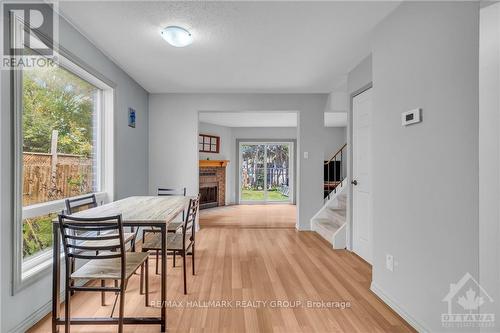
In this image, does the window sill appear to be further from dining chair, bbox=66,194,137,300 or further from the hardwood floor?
the hardwood floor

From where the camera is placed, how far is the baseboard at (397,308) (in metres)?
1.84

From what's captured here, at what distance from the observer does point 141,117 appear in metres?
4.39

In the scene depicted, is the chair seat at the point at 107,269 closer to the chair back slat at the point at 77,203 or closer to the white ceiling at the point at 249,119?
the chair back slat at the point at 77,203

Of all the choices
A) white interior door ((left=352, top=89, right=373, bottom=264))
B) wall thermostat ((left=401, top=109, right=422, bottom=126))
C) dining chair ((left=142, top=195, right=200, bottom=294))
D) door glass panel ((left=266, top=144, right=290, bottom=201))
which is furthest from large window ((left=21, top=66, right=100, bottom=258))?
door glass panel ((left=266, top=144, right=290, bottom=201))

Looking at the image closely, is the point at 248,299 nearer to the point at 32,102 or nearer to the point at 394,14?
the point at 32,102

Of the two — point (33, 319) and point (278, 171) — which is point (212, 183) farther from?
point (33, 319)

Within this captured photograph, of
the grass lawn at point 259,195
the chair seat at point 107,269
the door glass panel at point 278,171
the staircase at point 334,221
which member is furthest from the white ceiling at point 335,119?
the chair seat at point 107,269

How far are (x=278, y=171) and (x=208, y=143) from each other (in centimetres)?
250

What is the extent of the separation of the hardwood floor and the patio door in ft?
14.7

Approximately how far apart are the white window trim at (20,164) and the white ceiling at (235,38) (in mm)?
357

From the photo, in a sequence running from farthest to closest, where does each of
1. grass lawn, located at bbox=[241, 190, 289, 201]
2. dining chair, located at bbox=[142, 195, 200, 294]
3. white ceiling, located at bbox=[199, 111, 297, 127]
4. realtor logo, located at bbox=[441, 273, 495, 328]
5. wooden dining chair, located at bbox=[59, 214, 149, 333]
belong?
grass lawn, located at bbox=[241, 190, 289, 201]
white ceiling, located at bbox=[199, 111, 297, 127]
dining chair, located at bbox=[142, 195, 200, 294]
wooden dining chair, located at bbox=[59, 214, 149, 333]
realtor logo, located at bbox=[441, 273, 495, 328]

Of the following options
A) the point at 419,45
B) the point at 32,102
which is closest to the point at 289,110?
the point at 419,45

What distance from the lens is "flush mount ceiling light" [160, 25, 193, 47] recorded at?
242 cm

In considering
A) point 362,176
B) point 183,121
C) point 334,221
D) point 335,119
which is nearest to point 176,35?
point 183,121
